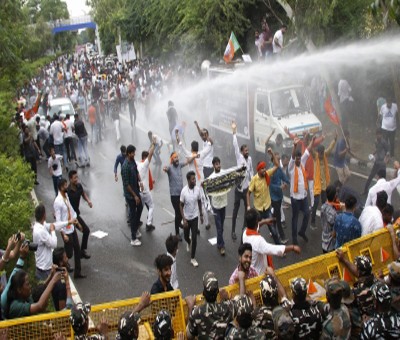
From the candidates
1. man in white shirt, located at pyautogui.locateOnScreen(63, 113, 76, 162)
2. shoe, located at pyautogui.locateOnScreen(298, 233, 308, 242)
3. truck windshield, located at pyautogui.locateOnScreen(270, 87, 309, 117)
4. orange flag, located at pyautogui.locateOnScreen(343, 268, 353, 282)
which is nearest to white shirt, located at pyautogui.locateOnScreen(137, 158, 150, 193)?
shoe, located at pyautogui.locateOnScreen(298, 233, 308, 242)

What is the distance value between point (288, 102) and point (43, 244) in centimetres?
869

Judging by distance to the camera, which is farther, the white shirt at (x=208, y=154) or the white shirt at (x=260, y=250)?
the white shirt at (x=208, y=154)

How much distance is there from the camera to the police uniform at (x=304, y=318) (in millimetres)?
4660

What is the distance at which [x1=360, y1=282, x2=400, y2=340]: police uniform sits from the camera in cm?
446

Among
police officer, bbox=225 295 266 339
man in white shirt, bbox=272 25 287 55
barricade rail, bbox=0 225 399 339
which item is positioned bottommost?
barricade rail, bbox=0 225 399 339

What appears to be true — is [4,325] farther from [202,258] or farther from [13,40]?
[13,40]

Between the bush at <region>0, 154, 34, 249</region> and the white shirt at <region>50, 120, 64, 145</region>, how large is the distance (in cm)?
454

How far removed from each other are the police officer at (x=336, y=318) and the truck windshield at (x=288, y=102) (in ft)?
32.5

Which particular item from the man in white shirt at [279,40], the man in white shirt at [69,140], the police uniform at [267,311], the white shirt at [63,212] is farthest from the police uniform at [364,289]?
the man in white shirt at [279,40]

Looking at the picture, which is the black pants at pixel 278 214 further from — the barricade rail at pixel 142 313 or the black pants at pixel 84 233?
the barricade rail at pixel 142 313

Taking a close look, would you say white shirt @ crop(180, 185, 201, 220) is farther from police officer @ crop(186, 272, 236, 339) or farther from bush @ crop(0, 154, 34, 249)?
police officer @ crop(186, 272, 236, 339)

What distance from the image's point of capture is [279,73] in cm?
1620

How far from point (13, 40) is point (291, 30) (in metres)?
9.03

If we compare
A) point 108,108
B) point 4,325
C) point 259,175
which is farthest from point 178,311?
point 108,108
